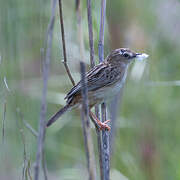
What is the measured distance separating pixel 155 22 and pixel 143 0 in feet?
1.08

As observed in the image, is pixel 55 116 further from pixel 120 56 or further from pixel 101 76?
pixel 120 56

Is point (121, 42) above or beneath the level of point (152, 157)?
above

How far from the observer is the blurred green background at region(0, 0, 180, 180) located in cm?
428

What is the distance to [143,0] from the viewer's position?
4707mm

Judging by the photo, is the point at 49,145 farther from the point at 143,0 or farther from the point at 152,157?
the point at 143,0

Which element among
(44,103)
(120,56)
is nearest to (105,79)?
(120,56)

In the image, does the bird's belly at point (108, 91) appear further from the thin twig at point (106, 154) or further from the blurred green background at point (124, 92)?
the thin twig at point (106, 154)

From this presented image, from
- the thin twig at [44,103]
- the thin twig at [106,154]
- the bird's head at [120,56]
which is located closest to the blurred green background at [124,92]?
the bird's head at [120,56]

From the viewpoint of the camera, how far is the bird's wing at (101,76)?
382 cm

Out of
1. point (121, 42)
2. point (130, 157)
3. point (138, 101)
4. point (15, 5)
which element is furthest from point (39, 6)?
point (130, 157)

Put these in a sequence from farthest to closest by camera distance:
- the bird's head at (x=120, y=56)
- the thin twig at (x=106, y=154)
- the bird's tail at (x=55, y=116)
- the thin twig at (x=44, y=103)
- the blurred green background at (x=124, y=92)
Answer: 1. the blurred green background at (x=124, y=92)
2. the bird's head at (x=120, y=56)
3. the bird's tail at (x=55, y=116)
4. the thin twig at (x=106, y=154)
5. the thin twig at (x=44, y=103)

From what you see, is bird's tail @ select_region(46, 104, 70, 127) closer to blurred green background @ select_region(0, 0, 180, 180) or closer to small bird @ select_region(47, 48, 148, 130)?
small bird @ select_region(47, 48, 148, 130)

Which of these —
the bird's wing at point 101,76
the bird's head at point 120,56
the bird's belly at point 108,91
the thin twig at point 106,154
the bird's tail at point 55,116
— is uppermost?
the bird's head at point 120,56

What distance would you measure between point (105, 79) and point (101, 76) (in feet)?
0.29
